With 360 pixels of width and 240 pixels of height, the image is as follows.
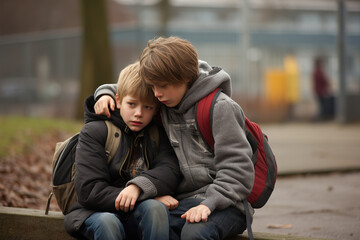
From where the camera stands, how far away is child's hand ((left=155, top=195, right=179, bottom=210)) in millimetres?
3424

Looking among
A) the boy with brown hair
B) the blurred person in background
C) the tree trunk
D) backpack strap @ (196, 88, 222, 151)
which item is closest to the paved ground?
the boy with brown hair

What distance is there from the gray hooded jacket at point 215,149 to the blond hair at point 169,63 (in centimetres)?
10

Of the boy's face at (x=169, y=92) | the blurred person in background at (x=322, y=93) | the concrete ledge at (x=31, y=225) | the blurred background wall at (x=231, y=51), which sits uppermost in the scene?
the boy's face at (x=169, y=92)

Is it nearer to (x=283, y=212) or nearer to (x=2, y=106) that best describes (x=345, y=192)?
(x=283, y=212)

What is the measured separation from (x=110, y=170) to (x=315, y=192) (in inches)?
127

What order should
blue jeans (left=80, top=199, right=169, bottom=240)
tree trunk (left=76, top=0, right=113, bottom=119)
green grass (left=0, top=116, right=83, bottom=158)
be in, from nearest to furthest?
blue jeans (left=80, top=199, right=169, bottom=240), green grass (left=0, top=116, right=83, bottom=158), tree trunk (left=76, top=0, right=113, bottom=119)

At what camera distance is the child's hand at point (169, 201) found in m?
3.42

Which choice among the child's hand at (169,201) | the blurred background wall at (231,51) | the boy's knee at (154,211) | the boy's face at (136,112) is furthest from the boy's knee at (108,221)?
the blurred background wall at (231,51)

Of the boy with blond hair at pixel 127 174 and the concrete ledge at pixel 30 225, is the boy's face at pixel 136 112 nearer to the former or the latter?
the boy with blond hair at pixel 127 174

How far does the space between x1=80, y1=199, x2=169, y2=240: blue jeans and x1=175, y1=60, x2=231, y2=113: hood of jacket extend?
0.59 metres

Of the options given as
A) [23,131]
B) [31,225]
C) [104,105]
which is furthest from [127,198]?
[23,131]

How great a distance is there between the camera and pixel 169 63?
3.36 metres

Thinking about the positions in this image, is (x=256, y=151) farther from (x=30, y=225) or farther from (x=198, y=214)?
(x=30, y=225)

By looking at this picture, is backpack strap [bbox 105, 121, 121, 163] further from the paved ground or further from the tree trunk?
the tree trunk
